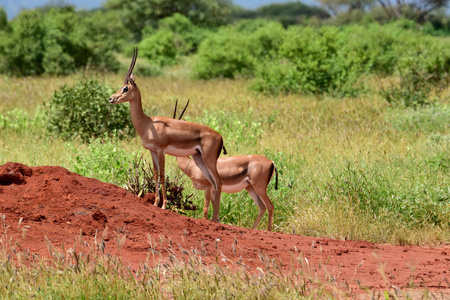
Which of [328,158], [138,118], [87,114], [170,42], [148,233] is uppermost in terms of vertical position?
[138,118]

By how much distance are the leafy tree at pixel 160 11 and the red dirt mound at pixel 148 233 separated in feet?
133

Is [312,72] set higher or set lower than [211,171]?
lower

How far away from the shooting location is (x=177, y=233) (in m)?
5.41

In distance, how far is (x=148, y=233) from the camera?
524cm

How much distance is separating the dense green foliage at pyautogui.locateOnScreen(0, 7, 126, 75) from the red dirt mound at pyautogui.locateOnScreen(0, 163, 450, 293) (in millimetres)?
17481

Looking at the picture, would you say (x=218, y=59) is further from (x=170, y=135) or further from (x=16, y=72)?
(x=170, y=135)

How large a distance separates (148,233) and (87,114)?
7.07m

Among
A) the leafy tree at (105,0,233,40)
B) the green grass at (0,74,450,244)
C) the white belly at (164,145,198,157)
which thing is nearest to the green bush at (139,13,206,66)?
the leafy tree at (105,0,233,40)

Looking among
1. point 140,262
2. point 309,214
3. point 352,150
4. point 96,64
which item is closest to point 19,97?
point 96,64

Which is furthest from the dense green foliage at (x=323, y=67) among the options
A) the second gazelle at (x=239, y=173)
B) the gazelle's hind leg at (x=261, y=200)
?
the second gazelle at (x=239, y=173)

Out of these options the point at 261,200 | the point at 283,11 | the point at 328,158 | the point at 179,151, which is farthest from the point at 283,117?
the point at 283,11

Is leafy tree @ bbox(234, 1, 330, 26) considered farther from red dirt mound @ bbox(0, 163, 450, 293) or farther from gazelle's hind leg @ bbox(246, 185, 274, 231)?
red dirt mound @ bbox(0, 163, 450, 293)

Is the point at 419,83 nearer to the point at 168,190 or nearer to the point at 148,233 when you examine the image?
the point at 168,190

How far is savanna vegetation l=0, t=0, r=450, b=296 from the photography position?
7.30 metres
